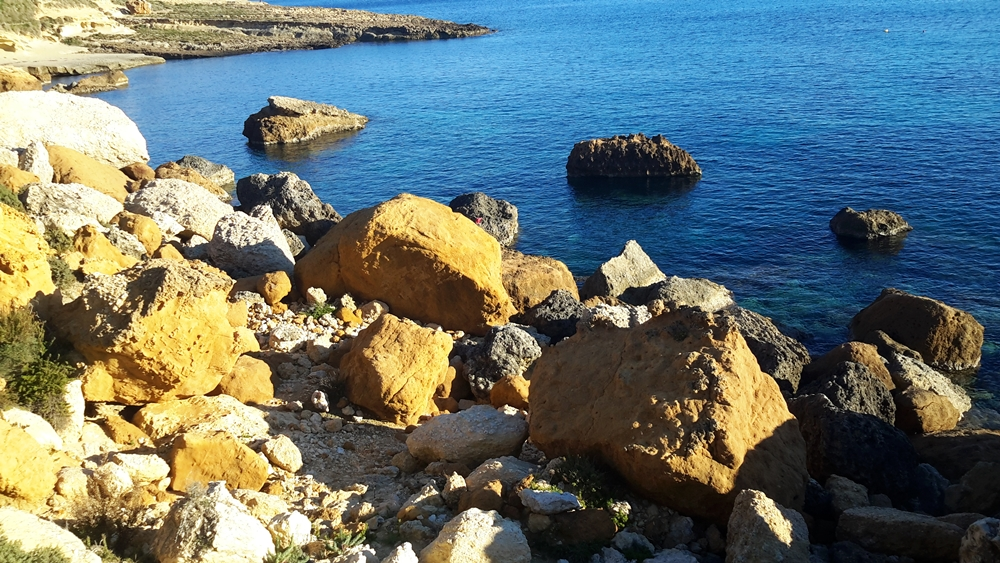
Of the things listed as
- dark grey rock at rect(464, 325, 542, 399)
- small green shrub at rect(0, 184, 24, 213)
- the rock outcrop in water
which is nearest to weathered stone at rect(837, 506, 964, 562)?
dark grey rock at rect(464, 325, 542, 399)

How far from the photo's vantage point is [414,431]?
12469 millimetres

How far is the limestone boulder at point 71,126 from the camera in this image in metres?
25.2

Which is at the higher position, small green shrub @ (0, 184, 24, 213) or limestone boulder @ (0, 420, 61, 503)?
small green shrub @ (0, 184, 24, 213)

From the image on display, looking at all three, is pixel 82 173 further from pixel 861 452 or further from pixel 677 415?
pixel 861 452

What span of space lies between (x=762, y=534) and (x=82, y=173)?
21608mm

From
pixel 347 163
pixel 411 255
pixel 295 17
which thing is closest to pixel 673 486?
pixel 411 255

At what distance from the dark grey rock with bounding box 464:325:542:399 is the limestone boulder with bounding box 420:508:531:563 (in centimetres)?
614

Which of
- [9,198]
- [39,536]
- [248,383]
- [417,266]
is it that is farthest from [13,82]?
[39,536]

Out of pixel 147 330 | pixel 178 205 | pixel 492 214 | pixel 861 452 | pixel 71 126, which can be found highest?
pixel 71 126

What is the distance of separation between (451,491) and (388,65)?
84736 millimetres

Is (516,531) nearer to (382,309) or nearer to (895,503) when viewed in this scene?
(895,503)

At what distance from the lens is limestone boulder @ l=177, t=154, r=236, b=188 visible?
40875 millimetres

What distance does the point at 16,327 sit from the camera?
11.1 meters

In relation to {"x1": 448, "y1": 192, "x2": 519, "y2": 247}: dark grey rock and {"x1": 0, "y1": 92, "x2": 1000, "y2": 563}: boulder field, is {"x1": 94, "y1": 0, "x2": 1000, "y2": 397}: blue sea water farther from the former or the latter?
{"x1": 0, "y1": 92, "x2": 1000, "y2": 563}: boulder field
